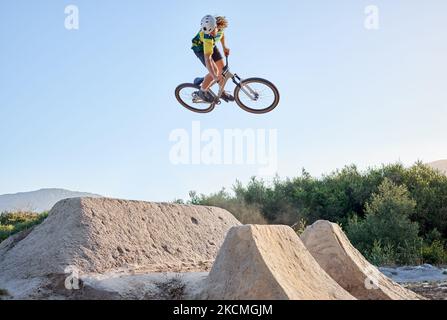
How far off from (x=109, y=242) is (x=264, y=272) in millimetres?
2985

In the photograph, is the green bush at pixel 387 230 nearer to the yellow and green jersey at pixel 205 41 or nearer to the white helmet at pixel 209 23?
the yellow and green jersey at pixel 205 41

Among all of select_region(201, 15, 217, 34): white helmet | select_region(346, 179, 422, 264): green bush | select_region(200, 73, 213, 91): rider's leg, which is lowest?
select_region(346, 179, 422, 264): green bush

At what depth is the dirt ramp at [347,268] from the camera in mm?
7070

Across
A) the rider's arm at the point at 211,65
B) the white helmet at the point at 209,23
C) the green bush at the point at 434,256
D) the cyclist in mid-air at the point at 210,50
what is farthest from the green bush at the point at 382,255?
the white helmet at the point at 209,23

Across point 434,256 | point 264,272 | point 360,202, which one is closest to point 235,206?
point 360,202

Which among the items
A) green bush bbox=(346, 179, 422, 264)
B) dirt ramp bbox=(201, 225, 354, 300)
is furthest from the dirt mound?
green bush bbox=(346, 179, 422, 264)

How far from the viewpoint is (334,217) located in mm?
20141

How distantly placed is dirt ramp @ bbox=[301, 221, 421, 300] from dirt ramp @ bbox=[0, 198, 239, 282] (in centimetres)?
172

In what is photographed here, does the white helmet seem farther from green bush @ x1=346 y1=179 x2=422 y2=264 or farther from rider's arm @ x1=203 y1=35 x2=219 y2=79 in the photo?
green bush @ x1=346 y1=179 x2=422 y2=264

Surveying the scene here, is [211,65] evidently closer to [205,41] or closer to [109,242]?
[205,41]

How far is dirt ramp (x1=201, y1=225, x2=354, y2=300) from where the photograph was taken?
17.9 feet

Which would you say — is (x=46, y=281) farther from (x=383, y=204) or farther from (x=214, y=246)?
(x=383, y=204)

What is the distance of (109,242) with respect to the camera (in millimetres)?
7719
